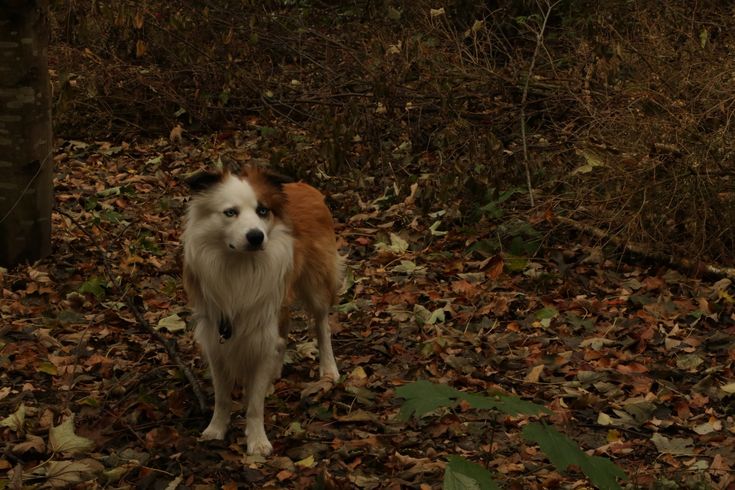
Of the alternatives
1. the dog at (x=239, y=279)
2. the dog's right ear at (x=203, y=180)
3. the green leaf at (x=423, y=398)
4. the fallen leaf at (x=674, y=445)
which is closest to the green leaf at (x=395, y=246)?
the dog at (x=239, y=279)

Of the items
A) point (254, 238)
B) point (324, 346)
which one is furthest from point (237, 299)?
point (324, 346)

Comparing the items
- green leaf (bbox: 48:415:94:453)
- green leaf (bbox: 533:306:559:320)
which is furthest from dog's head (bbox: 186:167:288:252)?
green leaf (bbox: 533:306:559:320)

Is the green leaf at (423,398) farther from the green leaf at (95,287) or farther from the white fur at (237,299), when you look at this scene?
the green leaf at (95,287)

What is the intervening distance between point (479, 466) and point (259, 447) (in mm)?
2247

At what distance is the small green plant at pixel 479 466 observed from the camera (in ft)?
8.06

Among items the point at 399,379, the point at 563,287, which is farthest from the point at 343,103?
the point at 399,379

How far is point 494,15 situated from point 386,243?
147 inches

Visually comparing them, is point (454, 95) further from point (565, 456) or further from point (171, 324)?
point (565, 456)

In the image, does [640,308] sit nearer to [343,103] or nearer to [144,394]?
[144,394]

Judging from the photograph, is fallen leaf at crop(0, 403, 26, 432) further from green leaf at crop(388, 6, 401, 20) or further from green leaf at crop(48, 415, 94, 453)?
green leaf at crop(388, 6, 401, 20)

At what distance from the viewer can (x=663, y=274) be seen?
6664mm

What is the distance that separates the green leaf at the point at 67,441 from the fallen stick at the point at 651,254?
4.23 metres

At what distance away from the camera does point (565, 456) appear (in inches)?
A: 97.7

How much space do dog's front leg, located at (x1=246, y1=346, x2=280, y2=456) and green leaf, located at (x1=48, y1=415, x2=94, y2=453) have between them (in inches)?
30.8
